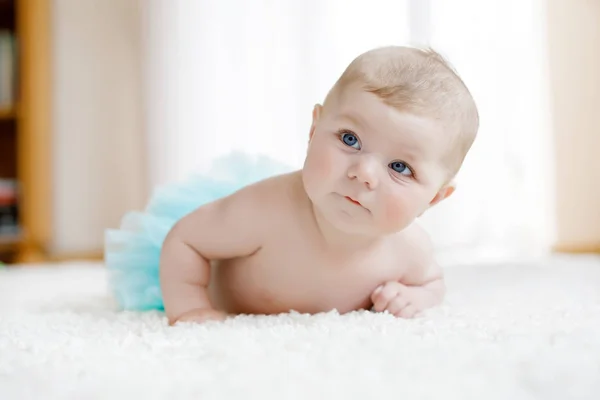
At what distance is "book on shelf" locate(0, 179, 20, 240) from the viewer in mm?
2414

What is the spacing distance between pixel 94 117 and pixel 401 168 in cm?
203

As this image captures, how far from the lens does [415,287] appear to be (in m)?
0.95

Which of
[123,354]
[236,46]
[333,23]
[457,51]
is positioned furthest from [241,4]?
[123,354]

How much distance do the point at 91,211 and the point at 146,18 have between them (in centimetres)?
74

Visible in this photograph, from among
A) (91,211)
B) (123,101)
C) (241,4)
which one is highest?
(241,4)

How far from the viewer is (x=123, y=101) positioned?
2.57m

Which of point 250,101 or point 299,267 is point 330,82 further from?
point 299,267

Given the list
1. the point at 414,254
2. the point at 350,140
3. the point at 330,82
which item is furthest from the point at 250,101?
the point at 350,140

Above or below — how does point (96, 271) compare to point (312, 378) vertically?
below

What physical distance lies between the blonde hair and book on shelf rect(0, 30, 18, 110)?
1999 mm

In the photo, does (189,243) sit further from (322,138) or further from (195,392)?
(195,392)

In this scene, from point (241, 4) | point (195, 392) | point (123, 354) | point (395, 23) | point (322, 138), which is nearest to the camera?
point (195, 392)

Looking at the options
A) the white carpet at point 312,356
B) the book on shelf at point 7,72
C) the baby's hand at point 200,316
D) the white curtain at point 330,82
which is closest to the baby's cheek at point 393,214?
the white carpet at point 312,356

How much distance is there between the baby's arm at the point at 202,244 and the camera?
0.87 metres
